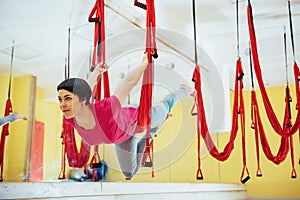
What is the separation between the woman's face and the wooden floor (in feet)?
1.30

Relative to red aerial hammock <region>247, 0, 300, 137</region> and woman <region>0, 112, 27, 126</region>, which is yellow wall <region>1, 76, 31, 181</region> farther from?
red aerial hammock <region>247, 0, 300, 137</region>

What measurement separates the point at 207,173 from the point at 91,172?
247 centimetres

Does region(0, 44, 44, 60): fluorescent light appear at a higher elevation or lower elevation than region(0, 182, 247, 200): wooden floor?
higher

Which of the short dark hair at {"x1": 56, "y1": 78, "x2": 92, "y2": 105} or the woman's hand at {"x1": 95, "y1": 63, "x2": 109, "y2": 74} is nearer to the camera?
the woman's hand at {"x1": 95, "y1": 63, "x2": 109, "y2": 74}

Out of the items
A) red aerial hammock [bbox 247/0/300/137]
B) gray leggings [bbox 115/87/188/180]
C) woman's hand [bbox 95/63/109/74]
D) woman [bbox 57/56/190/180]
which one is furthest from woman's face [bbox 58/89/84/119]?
red aerial hammock [bbox 247/0/300/137]

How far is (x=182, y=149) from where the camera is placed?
5691 mm

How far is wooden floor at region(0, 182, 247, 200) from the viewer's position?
1965 millimetres

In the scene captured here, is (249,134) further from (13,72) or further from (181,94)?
(13,72)

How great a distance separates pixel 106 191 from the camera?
2.52 m

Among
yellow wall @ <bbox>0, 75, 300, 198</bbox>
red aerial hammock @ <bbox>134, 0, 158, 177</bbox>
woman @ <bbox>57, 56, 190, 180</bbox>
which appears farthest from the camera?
yellow wall @ <bbox>0, 75, 300, 198</bbox>

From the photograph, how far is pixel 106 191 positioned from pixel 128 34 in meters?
1.69

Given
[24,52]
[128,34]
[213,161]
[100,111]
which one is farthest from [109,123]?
[213,161]

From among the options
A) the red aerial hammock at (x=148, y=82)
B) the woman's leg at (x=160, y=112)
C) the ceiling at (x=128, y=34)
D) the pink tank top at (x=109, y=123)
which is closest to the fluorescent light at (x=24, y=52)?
the ceiling at (x=128, y=34)

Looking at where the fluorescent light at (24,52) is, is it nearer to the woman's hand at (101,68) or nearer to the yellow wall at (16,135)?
the yellow wall at (16,135)
